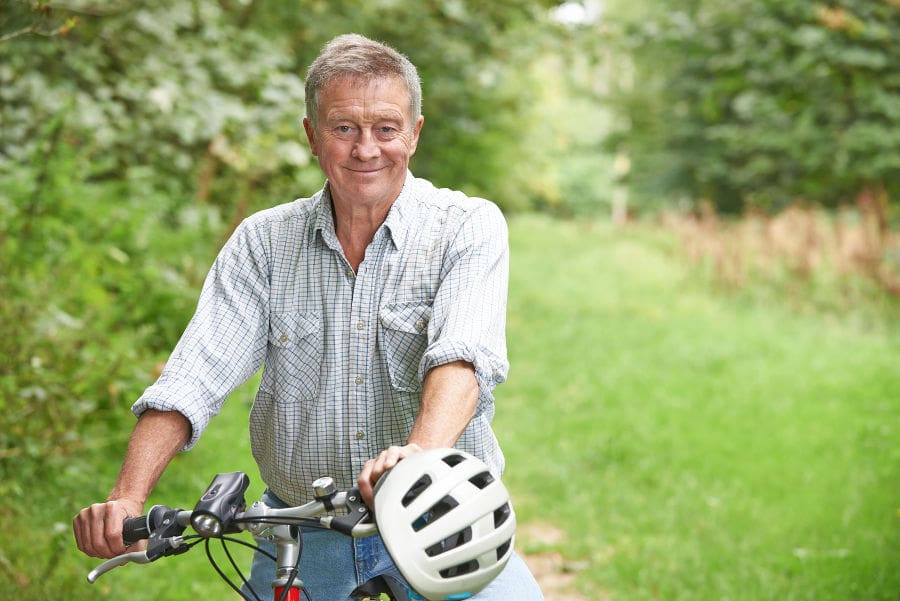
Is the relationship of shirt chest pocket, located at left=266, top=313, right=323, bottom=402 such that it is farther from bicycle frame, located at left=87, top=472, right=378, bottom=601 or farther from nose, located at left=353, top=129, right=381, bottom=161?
bicycle frame, located at left=87, top=472, right=378, bottom=601

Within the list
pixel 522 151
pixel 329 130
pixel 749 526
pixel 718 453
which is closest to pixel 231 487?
pixel 329 130

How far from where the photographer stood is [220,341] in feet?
8.52

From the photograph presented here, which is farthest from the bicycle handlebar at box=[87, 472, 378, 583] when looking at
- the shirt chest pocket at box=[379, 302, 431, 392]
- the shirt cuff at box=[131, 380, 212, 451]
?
the shirt chest pocket at box=[379, 302, 431, 392]

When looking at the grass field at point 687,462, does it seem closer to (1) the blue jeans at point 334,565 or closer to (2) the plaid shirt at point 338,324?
(1) the blue jeans at point 334,565

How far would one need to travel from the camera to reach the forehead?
2490mm

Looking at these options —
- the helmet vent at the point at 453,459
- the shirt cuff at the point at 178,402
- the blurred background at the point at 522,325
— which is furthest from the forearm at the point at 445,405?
the blurred background at the point at 522,325

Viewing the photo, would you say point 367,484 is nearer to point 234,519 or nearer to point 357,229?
point 234,519

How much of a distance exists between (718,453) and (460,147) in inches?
598

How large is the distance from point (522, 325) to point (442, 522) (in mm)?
11716

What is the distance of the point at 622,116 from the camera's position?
123ft

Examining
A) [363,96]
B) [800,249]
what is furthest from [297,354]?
[800,249]

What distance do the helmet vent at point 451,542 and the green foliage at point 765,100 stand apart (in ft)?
20.0

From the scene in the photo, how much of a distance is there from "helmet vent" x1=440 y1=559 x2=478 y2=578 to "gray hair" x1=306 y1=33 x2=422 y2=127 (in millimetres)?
1193

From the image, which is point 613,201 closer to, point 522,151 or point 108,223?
point 522,151
